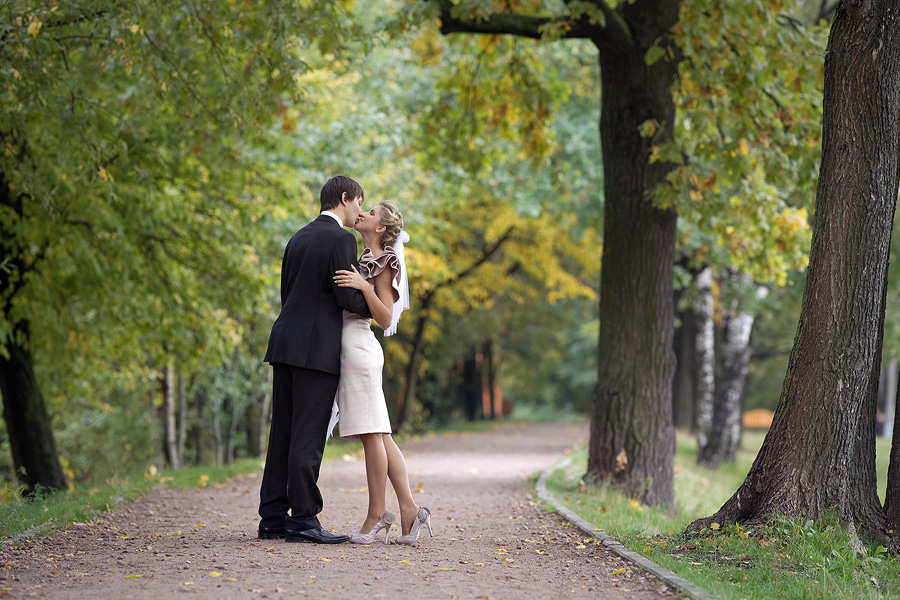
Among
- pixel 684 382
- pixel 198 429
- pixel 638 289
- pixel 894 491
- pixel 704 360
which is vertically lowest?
pixel 198 429

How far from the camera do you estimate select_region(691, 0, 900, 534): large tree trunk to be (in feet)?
20.7

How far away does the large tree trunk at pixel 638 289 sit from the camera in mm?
10305

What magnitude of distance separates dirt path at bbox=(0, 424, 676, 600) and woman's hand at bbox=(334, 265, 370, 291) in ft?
5.57

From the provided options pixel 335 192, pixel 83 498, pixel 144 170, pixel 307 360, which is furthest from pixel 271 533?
pixel 144 170

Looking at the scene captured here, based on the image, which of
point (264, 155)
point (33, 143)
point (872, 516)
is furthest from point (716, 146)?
point (33, 143)

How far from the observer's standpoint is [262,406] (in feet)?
67.1

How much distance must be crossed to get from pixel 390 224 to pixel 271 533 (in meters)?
2.26

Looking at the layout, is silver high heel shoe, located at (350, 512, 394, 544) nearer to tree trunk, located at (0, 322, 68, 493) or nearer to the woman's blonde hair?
the woman's blonde hair

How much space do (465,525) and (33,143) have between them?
6314mm

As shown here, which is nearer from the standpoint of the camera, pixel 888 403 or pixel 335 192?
pixel 335 192

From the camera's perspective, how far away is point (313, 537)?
6156 millimetres

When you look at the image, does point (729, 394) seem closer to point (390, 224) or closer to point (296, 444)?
point (390, 224)

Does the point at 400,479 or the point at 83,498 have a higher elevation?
the point at 400,479

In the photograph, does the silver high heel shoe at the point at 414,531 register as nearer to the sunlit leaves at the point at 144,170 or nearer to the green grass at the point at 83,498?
the green grass at the point at 83,498
